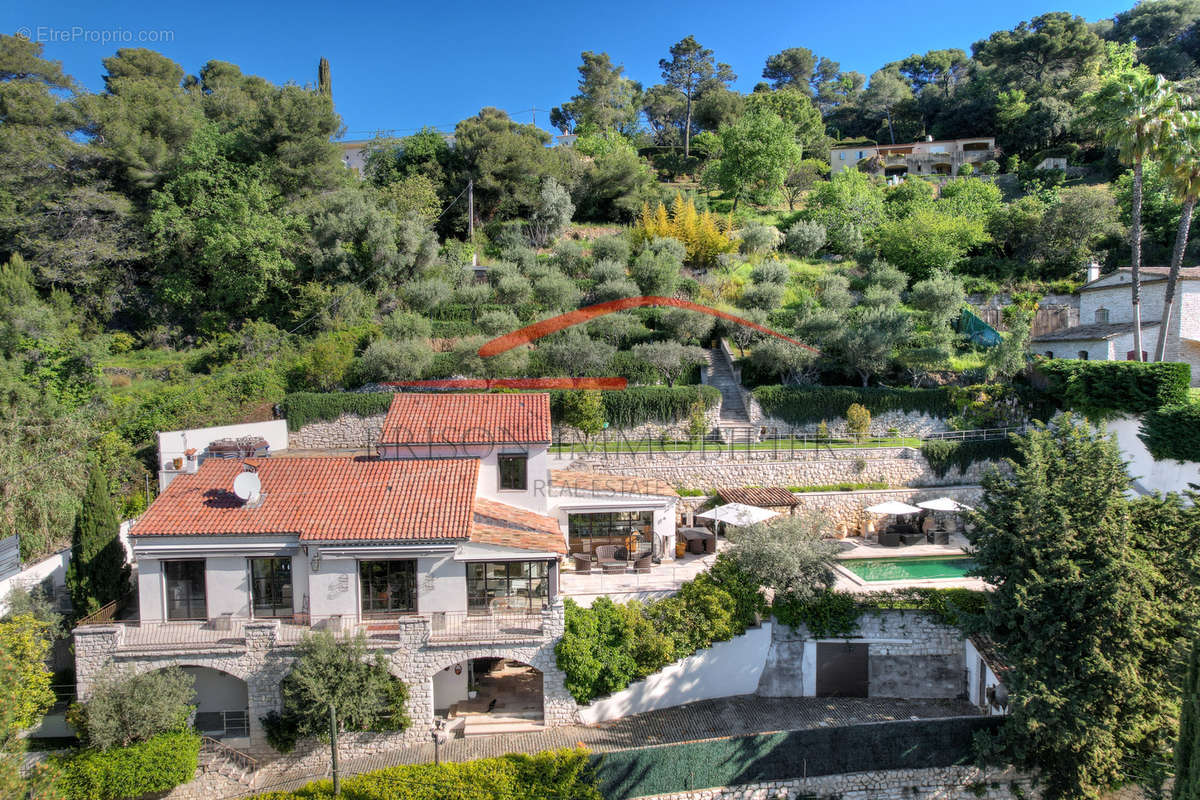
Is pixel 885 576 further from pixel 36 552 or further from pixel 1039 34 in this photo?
pixel 1039 34

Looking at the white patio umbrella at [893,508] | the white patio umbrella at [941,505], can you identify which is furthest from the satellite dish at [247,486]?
the white patio umbrella at [941,505]

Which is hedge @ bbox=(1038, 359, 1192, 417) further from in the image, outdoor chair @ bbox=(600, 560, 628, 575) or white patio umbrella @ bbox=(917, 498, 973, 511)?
outdoor chair @ bbox=(600, 560, 628, 575)

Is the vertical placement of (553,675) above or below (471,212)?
below

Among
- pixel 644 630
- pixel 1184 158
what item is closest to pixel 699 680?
pixel 644 630

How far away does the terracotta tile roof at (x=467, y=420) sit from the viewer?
17344 mm

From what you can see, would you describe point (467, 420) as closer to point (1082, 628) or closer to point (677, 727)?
point (677, 727)

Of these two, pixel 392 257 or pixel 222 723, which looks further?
pixel 392 257

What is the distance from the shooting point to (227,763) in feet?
43.4

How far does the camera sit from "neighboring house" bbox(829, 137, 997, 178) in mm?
54309

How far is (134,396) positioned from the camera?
881 inches

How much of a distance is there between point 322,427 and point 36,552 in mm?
8324

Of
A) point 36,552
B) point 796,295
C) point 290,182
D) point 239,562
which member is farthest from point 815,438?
point 290,182

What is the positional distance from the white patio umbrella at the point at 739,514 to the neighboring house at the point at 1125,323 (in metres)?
15.4

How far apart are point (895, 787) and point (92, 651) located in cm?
1574
